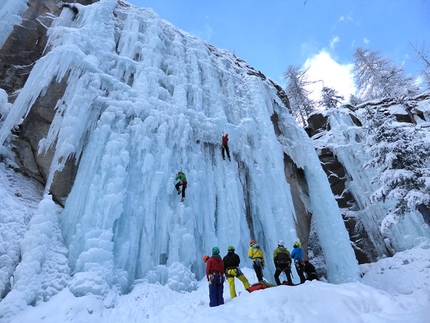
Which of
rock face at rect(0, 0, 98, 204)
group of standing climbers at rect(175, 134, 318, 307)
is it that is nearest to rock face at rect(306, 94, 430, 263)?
group of standing climbers at rect(175, 134, 318, 307)

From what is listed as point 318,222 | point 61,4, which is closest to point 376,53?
point 318,222

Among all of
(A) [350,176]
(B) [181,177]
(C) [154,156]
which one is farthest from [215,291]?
(A) [350,176]

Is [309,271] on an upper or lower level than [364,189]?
lower

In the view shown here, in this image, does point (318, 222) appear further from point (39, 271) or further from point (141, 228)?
point (39, 271)

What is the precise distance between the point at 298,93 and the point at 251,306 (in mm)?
26843

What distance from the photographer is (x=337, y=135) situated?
18.7 metres

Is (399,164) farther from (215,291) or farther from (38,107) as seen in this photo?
(38,107)

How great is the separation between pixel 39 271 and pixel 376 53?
30200mm

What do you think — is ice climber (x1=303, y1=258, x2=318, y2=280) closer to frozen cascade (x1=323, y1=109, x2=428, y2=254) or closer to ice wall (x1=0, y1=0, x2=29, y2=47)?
frozen cascade (x1=323, y1=109, x2=428, y2=254)

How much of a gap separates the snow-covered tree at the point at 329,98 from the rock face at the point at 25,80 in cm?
2059

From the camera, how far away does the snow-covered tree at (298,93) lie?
26.9 m

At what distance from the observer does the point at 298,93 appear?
27.5m

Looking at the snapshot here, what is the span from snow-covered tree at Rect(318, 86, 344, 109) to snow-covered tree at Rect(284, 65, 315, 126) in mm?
1370

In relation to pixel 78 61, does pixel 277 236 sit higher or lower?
lower
